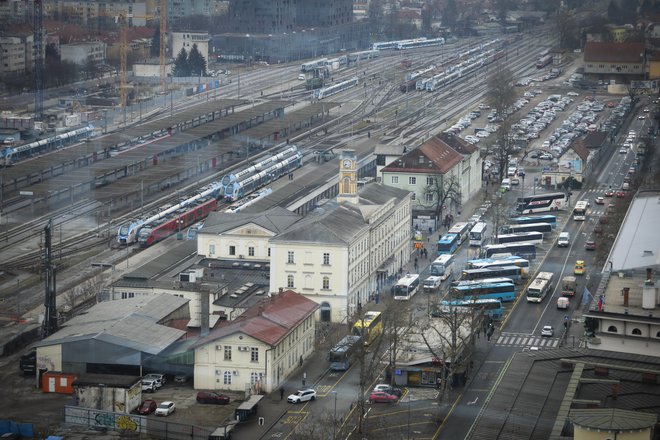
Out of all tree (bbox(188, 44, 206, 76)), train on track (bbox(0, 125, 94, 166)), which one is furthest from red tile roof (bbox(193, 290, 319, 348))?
tree (bbox(188, 44, 206, 76))

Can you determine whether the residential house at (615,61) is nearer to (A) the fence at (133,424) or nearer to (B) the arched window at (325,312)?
(B) the arched window at (325,312)

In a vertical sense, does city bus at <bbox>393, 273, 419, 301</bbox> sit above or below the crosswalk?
above

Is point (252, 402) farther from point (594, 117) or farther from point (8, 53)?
point (8, 53)

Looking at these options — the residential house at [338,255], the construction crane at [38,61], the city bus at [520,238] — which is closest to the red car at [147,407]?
the residential house at [338,255]

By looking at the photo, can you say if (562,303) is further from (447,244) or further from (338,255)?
(447,244)

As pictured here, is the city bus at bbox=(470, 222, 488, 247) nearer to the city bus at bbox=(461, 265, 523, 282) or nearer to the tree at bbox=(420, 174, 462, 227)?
the tree at bbox=(420, 174, 462, 227)

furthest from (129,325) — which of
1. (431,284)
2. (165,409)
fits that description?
(431,284)

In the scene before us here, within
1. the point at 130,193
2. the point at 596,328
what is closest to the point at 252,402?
the point at 596,328
